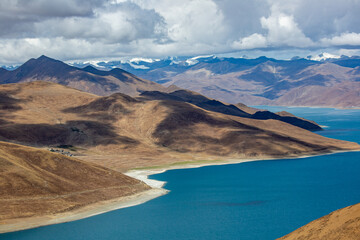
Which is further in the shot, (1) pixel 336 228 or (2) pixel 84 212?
(2) pixel 84 212

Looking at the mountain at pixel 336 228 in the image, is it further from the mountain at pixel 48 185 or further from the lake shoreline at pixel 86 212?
the mountain at pixel 48 185

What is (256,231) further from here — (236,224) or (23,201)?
(23,201)

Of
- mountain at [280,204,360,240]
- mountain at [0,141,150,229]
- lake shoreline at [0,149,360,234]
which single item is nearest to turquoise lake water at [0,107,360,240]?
lake shoreline at [0,149,360,234]

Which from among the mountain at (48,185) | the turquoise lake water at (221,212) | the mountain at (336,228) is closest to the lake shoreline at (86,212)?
the mountain at (48,185)

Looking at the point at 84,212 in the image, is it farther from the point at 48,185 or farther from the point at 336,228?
the point at 336,228

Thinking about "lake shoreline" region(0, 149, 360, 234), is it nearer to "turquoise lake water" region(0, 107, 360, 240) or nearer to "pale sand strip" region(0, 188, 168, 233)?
"pale sand strip" region(0, 188, 168, 233)

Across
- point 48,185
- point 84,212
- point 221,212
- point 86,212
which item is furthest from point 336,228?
point 48,185

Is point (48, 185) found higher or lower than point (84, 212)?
higher
